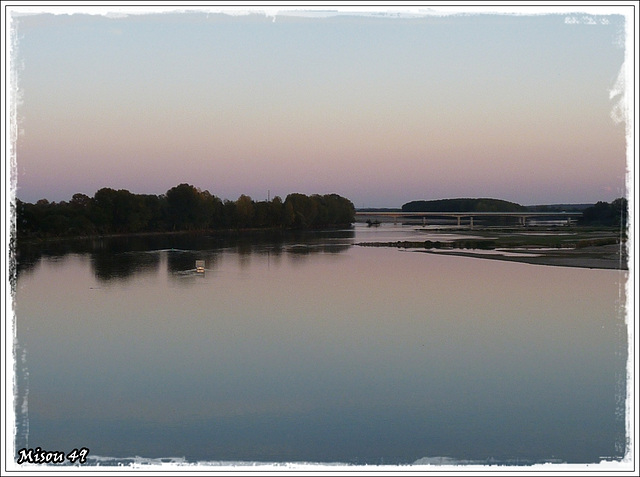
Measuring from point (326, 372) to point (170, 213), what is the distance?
239 ft

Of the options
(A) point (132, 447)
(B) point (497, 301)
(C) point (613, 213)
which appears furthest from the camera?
(C) point (613, 213)

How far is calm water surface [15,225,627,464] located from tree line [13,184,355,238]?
119ft

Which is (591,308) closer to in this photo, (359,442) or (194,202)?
(359,442)

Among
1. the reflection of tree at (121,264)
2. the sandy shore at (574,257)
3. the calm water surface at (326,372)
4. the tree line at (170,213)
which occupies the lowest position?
the calm water surface at (326,372)

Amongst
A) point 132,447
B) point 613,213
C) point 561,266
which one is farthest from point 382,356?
point 613,213

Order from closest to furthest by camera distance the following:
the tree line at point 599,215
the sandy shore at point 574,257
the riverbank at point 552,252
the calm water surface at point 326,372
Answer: the calm water surface at point 326,372 → the sandy shore at point 574,257 → the riverbank at point 552,252 → the tree line at point 599,215

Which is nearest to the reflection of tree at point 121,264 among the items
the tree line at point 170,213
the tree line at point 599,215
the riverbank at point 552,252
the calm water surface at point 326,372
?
the calm water surface at point 326,372

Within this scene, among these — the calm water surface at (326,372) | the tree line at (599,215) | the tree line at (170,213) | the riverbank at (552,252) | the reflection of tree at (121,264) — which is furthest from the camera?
the tree line at (599,215)

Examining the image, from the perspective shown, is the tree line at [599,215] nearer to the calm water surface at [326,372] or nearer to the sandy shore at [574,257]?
the sandy shore at [574,257]

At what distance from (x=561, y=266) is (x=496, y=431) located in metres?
23.0

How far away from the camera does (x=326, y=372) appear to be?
11.4 meters

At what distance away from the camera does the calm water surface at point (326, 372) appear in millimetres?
8133

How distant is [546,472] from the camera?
21.2 ft

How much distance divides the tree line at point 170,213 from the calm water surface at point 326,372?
36.2 m
